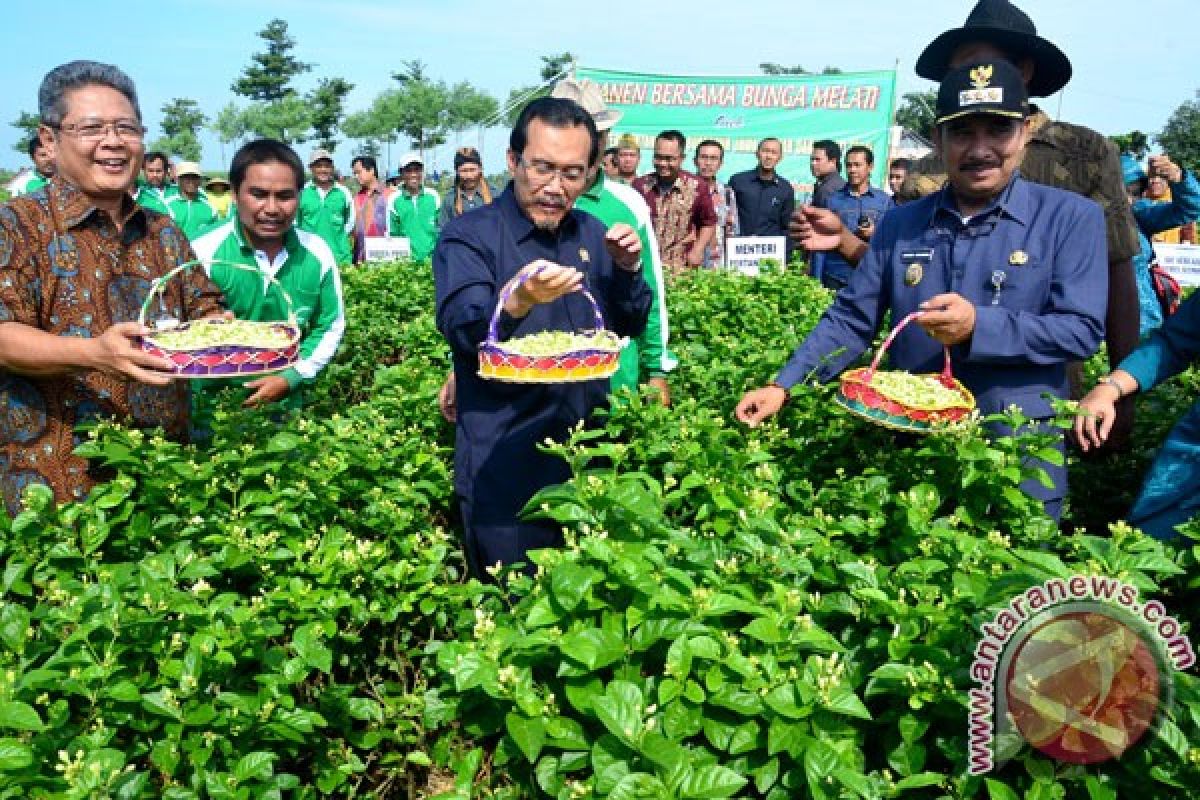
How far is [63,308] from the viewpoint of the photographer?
2.79 m

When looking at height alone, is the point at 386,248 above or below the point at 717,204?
below

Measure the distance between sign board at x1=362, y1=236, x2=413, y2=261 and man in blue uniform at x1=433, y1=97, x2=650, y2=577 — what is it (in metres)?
9.19

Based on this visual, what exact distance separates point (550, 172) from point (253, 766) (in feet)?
6.18

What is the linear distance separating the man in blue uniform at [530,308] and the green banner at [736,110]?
16295 mm

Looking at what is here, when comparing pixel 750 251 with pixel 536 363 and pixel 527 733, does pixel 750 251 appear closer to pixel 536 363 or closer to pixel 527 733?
pixel 536 363

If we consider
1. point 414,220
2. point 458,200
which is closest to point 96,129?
point 458,200

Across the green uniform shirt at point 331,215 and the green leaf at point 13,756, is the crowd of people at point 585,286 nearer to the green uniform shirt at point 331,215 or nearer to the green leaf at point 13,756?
the green leaf at point 13,756

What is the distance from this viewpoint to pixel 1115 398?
2.80 metres

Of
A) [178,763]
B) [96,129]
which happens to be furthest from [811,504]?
[96,129]

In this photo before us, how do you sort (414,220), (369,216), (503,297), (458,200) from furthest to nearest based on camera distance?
1. (369,216)
2. (414,220)
3. (458,200)
4. (503,297)

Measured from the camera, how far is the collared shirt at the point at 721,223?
980cm

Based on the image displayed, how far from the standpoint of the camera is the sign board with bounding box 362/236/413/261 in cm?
1194

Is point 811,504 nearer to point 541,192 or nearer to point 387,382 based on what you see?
point 541,192

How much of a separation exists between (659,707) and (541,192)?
1753 mm
